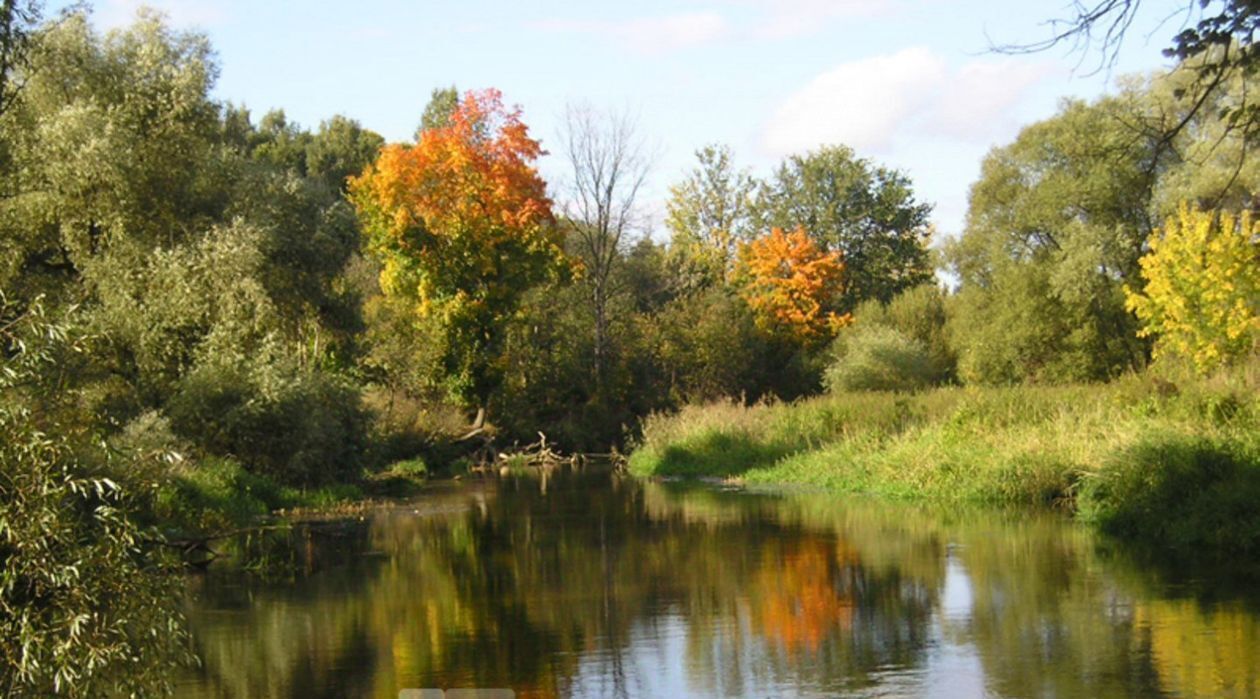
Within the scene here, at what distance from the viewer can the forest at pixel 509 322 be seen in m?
11.5

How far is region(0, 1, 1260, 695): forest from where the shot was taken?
11.5 meters

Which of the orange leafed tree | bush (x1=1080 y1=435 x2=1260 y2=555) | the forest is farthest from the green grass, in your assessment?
the orange leafed tree

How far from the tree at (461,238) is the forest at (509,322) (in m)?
0.13

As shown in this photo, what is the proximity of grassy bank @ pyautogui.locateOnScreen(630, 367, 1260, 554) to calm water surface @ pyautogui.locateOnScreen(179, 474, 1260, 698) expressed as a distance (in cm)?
124

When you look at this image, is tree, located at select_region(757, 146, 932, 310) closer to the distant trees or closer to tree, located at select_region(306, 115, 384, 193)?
the distant trees

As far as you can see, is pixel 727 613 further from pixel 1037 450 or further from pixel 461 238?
pixel 461 238

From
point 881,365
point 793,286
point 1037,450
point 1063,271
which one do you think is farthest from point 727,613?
point 793,286

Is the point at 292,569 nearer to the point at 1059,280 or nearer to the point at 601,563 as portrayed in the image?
the point at 601,563

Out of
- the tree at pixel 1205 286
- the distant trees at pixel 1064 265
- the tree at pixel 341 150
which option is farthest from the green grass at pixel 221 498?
the tree at pixel 341 150

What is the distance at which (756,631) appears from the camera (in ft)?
51.3

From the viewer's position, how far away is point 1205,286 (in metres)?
43.0

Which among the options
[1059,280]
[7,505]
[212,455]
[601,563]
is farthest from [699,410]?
[7,505]

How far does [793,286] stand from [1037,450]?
30.8 m

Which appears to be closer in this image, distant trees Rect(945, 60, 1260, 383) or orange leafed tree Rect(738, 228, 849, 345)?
distant trees Rect(945, 60, 1260, 383)
